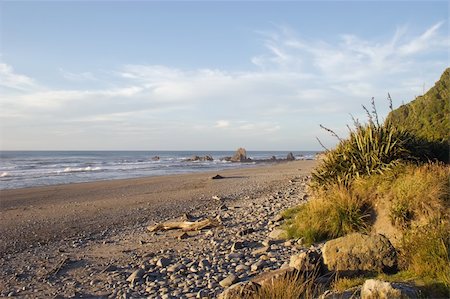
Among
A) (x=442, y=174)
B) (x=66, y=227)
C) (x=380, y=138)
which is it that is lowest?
(x=66, y=227)

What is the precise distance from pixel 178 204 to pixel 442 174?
10.3m

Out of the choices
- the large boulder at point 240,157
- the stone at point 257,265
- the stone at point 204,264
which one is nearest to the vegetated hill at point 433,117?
the stone at point 257,265

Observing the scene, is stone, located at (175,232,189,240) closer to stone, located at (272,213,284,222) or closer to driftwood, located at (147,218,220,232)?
driftwood, located at (147,218,220,232)

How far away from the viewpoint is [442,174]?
7.79m

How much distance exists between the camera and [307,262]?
612cm

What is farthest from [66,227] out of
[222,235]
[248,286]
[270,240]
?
[248,286]

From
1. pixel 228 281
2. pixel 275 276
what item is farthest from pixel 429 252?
pixel 228 281

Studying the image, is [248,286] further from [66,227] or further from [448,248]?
[66,227]

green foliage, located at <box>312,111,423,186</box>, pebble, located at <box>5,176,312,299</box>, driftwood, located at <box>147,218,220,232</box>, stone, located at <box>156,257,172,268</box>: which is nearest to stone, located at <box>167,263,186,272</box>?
pebble, located at <box>5,176,312,299</box>

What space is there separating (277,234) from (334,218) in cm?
145

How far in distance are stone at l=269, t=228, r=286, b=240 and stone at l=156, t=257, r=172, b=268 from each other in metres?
2.45

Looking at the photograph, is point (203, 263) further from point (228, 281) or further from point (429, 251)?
point (429, 251)

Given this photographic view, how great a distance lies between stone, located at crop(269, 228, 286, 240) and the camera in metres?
9.12

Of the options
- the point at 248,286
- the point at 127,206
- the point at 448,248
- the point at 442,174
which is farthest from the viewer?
the point at 127,206
